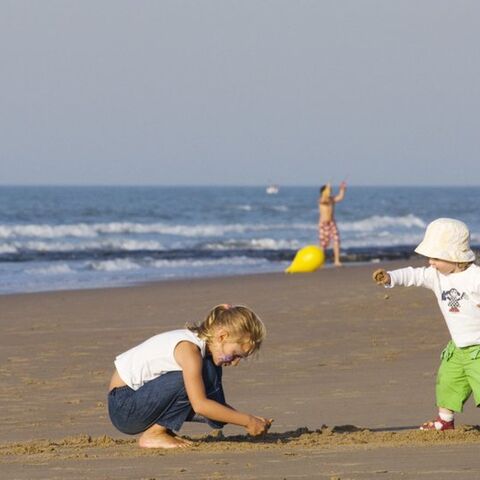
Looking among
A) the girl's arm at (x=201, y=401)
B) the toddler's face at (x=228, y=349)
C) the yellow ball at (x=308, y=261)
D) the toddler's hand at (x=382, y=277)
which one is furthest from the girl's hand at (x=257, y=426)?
the yellow ball at (x=308, y=261)

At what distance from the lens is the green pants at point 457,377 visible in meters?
6.46

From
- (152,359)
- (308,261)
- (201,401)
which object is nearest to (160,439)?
(201,401)

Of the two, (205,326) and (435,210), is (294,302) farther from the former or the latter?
(435,210)

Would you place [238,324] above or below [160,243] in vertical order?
below

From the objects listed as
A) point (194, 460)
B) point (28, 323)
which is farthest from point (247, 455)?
point (28, 323)

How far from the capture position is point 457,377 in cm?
655

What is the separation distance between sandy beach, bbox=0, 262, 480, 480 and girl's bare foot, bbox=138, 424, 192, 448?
0.10m

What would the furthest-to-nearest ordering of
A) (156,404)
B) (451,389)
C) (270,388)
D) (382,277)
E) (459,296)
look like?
(270,388) → (451,389) → (459,296) → (382,277) → (156,404)

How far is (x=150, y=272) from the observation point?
22531 mm

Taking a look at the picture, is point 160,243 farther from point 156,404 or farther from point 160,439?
point 160,439

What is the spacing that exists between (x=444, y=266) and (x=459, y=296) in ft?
0.59

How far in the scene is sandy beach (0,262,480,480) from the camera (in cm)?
519

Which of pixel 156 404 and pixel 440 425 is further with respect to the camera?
pixel 440 425

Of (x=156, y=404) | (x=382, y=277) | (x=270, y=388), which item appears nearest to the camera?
(x=156, y=404)
